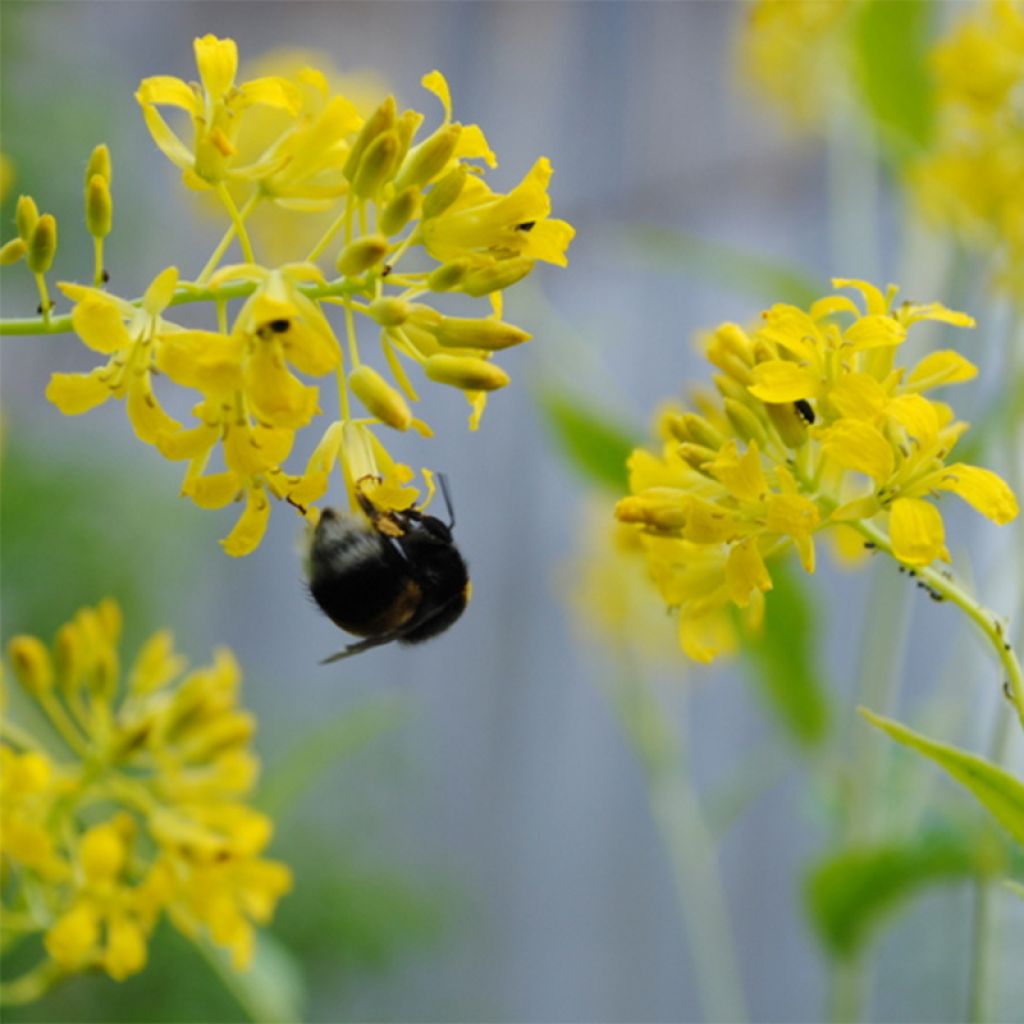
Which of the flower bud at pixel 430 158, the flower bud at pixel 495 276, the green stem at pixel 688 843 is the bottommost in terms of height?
the green stem at pixel 688 843

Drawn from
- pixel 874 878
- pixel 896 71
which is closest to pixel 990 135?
pixel 896 71

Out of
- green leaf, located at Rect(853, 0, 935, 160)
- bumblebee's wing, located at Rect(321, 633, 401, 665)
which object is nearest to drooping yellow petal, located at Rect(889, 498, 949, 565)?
bumblebee's wing, located at Rect(321, 633, 401, 665)

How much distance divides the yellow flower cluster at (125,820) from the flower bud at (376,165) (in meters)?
0.22

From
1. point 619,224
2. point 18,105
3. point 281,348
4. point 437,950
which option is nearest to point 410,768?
point 437,950

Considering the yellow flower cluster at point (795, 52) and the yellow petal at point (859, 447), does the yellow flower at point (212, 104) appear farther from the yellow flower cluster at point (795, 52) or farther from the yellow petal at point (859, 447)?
the yellow flower cluster at point (795, 52)

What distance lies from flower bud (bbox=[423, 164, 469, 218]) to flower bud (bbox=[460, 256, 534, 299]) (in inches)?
0.8

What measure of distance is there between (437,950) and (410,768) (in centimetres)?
28

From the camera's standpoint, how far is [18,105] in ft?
6.15

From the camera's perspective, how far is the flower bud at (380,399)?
0.33 metres

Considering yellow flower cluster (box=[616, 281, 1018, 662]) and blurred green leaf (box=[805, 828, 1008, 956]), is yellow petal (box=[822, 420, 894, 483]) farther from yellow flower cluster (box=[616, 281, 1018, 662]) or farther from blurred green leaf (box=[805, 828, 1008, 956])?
blurred green leaf (box=[805, 828, 1008, 956])

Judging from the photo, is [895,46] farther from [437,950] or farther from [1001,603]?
[437,950]

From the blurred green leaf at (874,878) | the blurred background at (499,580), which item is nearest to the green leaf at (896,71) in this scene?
the blurred green leaf at (874,878)

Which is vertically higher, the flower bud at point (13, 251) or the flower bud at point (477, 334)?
the flower bud at point (13, 251)

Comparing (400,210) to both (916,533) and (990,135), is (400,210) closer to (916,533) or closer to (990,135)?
(916,533)
